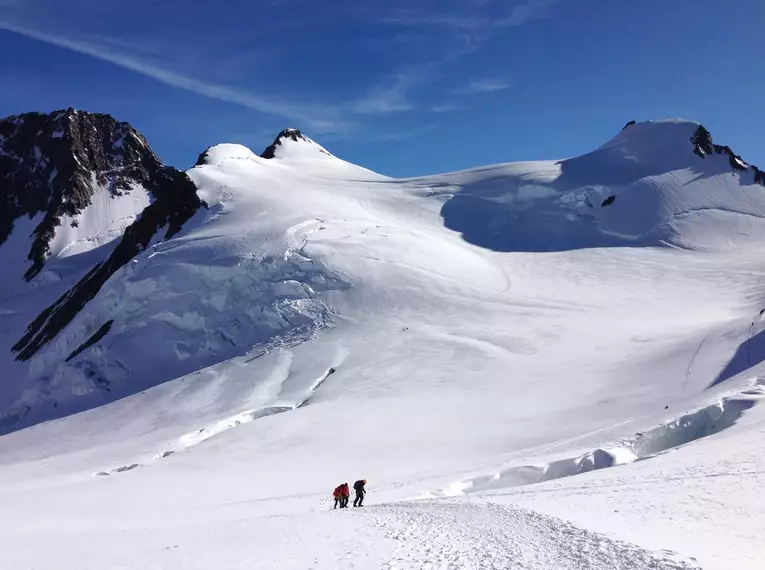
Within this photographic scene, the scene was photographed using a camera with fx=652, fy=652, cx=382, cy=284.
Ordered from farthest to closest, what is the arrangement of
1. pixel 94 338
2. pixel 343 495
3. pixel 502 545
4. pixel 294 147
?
pixel 294 147 → pixel 94 338 → pixel 343 495 → pixel 502 545

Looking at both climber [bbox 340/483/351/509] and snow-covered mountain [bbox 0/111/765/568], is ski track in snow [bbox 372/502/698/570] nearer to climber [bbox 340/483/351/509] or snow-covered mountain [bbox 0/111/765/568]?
snow-covered mountain [bbox 0/111/765/568]

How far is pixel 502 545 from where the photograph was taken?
12750 mm

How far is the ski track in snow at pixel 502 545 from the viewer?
11172 mm

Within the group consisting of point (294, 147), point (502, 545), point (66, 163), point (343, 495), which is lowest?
point (343, 495)

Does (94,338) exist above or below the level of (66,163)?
below

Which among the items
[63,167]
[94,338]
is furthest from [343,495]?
[63,167]

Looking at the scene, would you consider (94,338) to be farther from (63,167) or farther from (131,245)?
(63,167)

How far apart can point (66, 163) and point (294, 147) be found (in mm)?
34334

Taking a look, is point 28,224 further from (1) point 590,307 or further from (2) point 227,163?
(1) point 590,307

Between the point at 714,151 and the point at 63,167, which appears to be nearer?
the point at 714,151

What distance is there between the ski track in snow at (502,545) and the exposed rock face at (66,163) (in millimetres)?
85117

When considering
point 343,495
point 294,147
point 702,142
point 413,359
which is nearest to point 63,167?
point 294,147

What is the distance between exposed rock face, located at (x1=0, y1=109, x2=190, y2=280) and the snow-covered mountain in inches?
433

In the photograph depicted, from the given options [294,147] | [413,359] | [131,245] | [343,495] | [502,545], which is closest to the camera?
[502,545]
